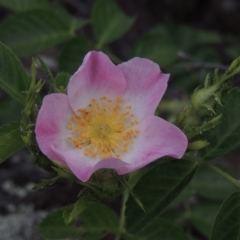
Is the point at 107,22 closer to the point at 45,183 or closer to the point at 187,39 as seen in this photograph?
the point at 187,39

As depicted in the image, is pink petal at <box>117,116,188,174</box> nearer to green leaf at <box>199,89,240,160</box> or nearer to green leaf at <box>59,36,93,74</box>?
green leaf at <box>199,89,240,160</box>

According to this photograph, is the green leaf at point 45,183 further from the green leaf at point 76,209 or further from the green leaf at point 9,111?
the green leaf at point 9,111

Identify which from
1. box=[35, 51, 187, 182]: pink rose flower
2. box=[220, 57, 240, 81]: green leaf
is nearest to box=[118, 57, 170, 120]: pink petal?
box=[35, 51, 187, 182]: pink rose flower

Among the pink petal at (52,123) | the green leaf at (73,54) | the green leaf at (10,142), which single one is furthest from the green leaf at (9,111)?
the green leaf at (10,142)

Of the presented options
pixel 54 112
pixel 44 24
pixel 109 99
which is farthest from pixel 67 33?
pixel 54 112

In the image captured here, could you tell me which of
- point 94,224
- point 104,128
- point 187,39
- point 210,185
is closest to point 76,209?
point 104,128
